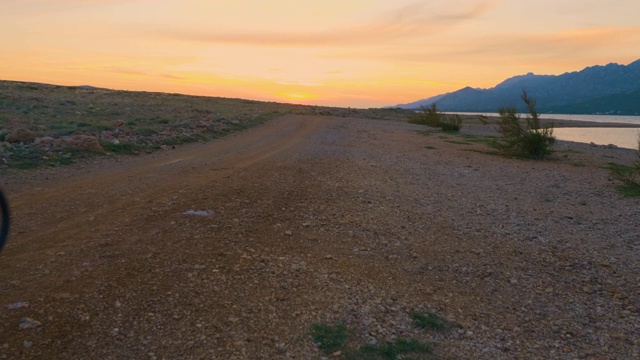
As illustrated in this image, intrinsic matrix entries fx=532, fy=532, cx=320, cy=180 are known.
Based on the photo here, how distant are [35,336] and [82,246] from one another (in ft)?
7.09

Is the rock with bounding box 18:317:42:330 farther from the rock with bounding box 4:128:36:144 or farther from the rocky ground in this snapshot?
the rock with bounding box 4:128:36:144

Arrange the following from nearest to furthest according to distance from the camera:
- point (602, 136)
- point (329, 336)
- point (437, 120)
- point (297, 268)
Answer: point (329, 336), point (297, 268), point (437, 120), point (602, 136)

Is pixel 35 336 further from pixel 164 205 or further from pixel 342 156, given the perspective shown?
pixel 342 156

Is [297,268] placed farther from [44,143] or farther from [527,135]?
[527,135]

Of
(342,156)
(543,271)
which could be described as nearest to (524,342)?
(543,271)

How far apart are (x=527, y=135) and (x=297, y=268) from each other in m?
16.9

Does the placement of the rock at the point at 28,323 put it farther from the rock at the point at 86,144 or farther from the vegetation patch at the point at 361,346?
the rock at the point at 86,144

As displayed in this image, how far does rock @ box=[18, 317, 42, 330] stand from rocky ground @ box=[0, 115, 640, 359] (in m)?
0.03

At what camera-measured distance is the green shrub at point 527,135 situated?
20.4 m

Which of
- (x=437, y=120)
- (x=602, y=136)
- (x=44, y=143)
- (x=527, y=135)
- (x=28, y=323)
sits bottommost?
(x=602, y=136)

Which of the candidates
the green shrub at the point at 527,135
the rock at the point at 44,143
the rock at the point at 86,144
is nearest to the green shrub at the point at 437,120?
the green shrub at the point at 527,135

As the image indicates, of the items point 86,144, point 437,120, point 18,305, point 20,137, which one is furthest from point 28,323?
point 437,120

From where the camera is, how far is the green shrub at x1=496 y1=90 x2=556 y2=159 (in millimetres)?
20406

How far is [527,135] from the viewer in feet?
67.6
